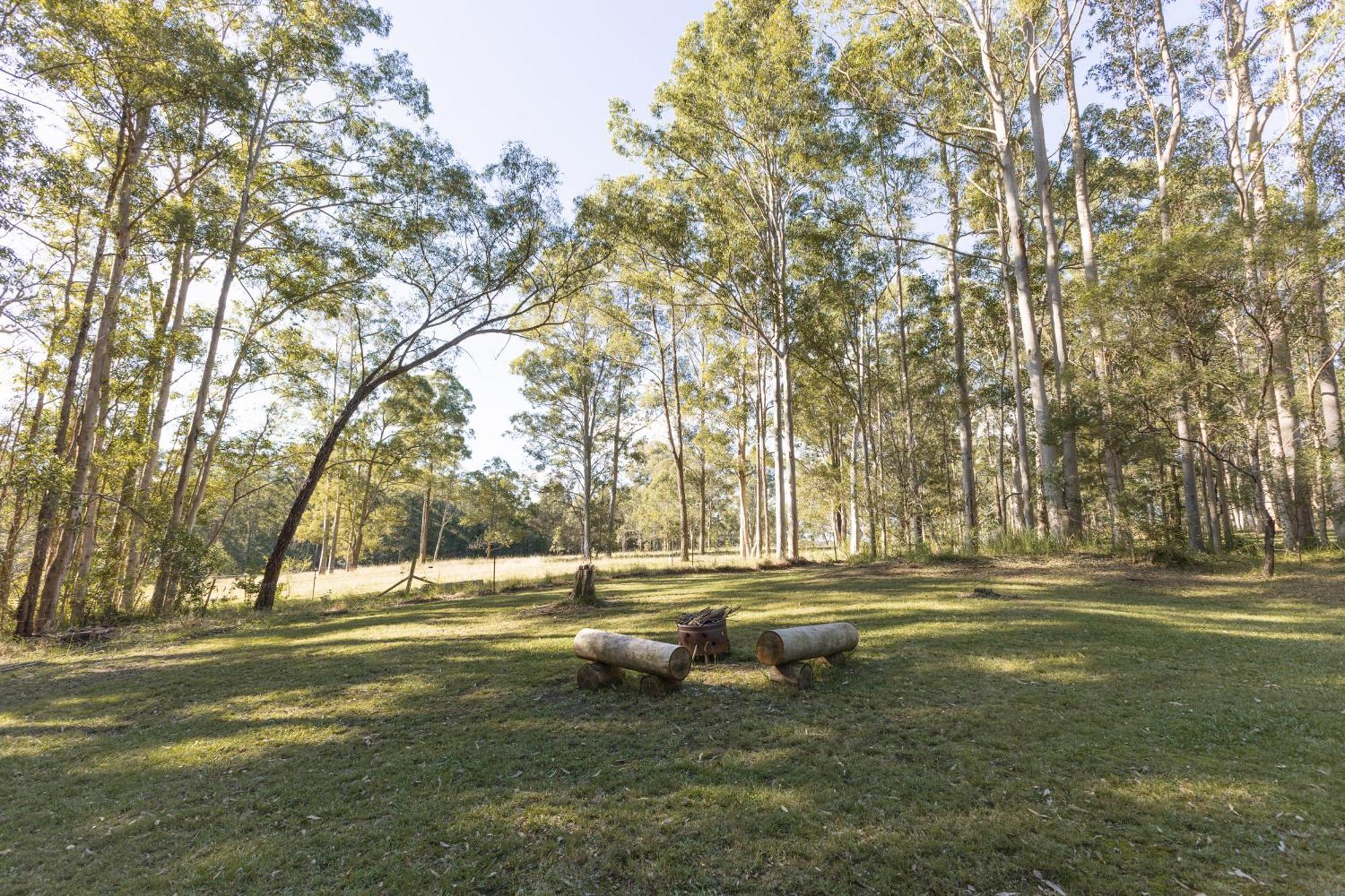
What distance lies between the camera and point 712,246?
811 inches

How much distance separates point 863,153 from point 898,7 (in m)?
3.98

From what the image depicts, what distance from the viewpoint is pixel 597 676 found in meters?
5.77

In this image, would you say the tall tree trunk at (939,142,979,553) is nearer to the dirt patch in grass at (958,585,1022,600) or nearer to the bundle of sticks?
the dirt patch in grass at (958,585,1022,600)

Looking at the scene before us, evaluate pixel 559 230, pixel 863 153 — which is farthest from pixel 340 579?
pixel 863 153

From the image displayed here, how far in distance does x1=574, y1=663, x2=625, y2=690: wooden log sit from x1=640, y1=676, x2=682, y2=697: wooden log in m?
0.38

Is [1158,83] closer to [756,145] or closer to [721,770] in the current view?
[756,145]

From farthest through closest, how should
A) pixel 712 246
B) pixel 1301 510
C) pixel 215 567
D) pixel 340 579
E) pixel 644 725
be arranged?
1. pixel 340 579
2. pixel 712 246
3. pixel 1301 510
4. pixel 215 567
5. pixel 644 725

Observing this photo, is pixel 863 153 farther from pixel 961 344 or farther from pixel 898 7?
pixel 961 344

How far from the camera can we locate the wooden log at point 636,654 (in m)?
5.39

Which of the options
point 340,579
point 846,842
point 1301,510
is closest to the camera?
point 846,842

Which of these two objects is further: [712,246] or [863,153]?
[712,246]

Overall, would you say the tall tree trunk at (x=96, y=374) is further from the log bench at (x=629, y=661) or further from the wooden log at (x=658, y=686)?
the wooden log at (x=658, y=686)

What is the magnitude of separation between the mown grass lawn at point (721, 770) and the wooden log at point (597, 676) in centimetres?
15

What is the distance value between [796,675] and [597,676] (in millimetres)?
2112
